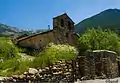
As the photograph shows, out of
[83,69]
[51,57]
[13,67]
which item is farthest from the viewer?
[51,57]

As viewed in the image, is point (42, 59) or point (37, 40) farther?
point (37, 40)

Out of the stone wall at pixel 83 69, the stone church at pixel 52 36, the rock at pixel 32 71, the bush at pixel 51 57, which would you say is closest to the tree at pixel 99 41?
the stone church at pixel 52 36

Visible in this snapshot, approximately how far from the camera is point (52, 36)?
30.9 metres

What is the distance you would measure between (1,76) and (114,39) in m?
16.1

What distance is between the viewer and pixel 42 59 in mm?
11219

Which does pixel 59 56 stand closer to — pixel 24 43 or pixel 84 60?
pixel 84 60

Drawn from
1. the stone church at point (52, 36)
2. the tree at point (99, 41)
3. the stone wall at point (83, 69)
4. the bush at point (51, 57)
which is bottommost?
the stone wall at point (83, 69)

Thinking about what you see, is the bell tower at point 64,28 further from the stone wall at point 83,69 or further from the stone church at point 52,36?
the stone wall at point 83,69

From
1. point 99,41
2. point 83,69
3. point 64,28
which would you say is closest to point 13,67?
point 83,69

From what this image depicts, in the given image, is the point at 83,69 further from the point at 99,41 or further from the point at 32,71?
the point at 99,41

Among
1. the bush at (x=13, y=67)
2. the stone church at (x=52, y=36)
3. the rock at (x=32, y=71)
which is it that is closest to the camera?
the rock at (x=32, y=71)

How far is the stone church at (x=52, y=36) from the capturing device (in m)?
30.3

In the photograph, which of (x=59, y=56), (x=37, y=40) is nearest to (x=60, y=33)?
(x=37, y=40)

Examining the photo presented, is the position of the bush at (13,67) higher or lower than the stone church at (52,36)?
lower
